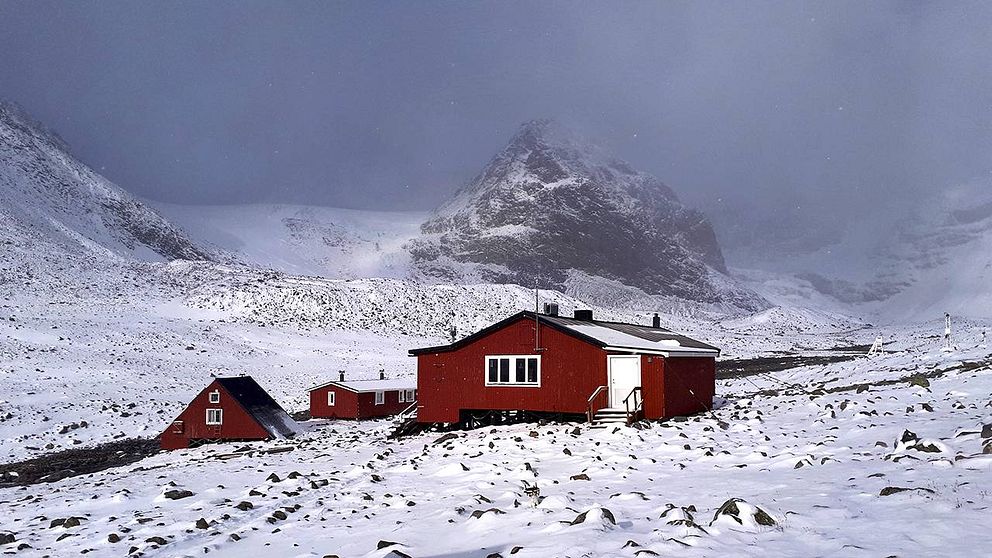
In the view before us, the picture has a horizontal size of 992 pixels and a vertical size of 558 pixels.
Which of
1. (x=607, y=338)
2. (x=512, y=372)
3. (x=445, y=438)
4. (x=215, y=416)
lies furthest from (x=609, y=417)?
(x=215, y=416)

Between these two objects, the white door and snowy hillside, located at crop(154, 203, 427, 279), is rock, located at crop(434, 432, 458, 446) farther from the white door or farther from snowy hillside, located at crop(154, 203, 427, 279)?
snowy hillside, located at crop(154, 203, 427, 279)

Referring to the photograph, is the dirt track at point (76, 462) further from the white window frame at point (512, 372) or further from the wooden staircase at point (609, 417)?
the wooden staircase at point (609, 417)

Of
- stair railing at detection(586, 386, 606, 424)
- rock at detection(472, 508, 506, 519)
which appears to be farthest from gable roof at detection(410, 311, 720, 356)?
rock at detection(472, 508, 506, 519)

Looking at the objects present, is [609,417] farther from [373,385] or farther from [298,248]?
[298,248]

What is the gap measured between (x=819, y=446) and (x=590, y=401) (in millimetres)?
11463

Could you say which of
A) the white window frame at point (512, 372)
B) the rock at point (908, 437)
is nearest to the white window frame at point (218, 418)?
the white window frame at point (512, 372)

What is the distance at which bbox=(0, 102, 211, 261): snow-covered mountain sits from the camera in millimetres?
109438

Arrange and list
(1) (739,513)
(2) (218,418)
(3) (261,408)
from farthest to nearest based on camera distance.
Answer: (3) (261,408), (2) (218,418), (1) (739,513)

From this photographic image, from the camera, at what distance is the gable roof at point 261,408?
37906mm

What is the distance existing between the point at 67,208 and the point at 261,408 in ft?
381

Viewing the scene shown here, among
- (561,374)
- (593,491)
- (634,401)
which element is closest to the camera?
(593,491)

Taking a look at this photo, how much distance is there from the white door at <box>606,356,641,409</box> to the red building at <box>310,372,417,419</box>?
71.2 feet

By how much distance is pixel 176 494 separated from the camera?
1694cm

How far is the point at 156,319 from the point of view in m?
74.2
